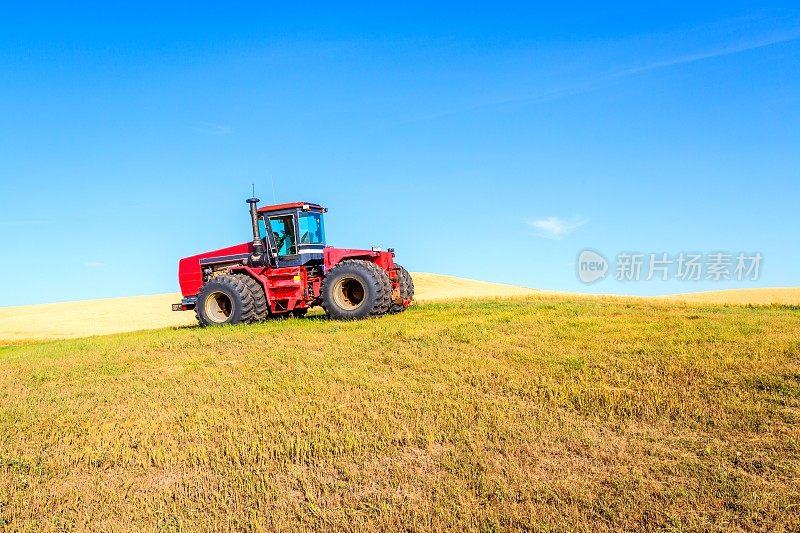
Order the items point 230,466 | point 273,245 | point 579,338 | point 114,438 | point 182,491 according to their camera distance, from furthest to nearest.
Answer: point 273,245, point 579,338, point 114,438, point 230,466, point 182,491

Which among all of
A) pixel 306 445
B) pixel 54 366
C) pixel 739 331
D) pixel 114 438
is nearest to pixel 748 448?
pixel 306 445

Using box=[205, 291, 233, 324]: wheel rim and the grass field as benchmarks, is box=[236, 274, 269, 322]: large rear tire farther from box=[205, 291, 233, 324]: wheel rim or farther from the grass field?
the grass field

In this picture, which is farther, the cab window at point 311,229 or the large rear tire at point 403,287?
the large rear tire at point 403,287

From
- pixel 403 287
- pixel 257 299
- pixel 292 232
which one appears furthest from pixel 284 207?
pixel 403 287

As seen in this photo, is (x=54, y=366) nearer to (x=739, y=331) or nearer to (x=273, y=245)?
(x=273, y=245)

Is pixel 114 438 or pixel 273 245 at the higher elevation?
pixel 273 245

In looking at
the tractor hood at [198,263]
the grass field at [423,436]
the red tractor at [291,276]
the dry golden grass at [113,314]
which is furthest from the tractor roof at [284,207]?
the dry golden grass at [113,314]

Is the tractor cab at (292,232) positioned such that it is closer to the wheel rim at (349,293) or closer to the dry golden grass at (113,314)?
the wheel rim at (349,293)

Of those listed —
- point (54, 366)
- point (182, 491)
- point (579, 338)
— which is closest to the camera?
point (182, 491)

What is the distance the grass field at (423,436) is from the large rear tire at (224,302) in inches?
163

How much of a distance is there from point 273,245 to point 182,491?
11108 mm

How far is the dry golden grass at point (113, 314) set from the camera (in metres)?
31.4

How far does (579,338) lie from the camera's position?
11.7 metres

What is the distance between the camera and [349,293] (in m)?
16.8
